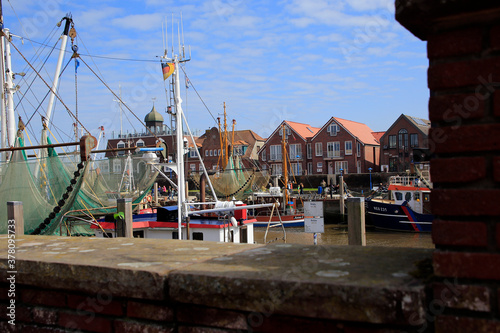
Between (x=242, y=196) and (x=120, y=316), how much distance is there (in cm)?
3479

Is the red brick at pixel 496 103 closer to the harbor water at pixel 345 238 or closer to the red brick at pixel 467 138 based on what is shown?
the red brick at pixel 467 138

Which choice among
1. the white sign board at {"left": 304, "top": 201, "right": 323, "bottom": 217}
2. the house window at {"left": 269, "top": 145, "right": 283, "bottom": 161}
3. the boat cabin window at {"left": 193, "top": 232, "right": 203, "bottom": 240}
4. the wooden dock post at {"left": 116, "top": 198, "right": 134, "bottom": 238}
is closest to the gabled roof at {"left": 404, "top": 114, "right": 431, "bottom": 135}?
the house window at {"left": 269, "top": 145, "right": 283, "bottom": 161}

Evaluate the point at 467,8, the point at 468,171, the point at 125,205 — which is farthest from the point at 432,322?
the point at 125,205

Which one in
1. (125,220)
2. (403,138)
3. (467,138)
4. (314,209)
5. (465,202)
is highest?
(403,138)

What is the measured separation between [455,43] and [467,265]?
88 centimetres

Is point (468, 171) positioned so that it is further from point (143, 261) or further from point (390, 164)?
point (390, 164)

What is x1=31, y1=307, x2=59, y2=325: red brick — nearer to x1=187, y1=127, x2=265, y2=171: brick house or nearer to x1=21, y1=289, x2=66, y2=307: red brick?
x1=21, y1=289, x2=66, y2=307: red brick

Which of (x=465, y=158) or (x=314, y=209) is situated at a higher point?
(x=465, y=158)

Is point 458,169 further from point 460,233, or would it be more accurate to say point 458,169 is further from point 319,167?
point 319,167

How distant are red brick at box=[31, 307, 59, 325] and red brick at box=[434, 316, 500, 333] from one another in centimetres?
205

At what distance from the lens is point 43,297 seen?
269 centimetres

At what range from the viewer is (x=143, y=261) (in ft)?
8.93

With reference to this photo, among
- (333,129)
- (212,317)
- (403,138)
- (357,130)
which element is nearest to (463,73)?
(212,317)

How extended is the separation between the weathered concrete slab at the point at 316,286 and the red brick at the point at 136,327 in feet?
0.64
